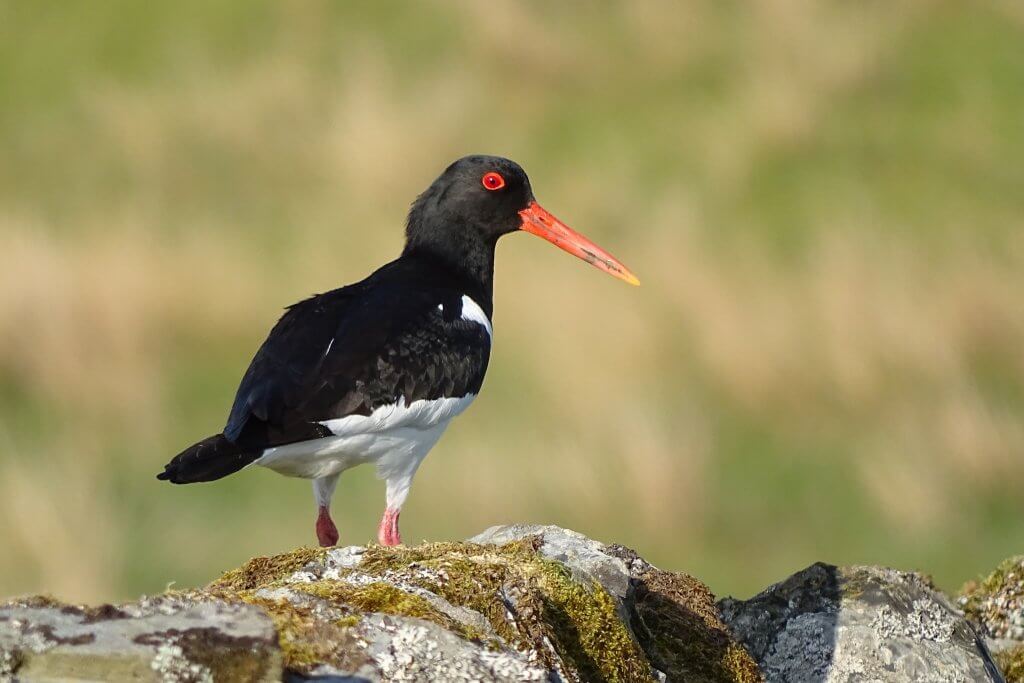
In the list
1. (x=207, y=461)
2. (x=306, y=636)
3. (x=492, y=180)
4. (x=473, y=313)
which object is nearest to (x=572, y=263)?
(x=492, y=180)

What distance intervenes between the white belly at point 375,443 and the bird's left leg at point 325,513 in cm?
27

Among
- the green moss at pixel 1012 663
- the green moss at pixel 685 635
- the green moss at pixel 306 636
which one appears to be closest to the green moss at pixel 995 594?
the green moss at pixel 1012 663

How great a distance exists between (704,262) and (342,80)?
7022mm

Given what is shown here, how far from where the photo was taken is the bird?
666 cm

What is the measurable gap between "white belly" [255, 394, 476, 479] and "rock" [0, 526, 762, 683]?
1468 mm

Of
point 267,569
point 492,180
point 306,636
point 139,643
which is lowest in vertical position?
point 139,643

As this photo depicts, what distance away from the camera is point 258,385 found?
693cm

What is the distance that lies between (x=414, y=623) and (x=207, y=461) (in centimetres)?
257

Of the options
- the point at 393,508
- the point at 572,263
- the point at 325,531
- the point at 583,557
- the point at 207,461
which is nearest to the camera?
the point at 583,557

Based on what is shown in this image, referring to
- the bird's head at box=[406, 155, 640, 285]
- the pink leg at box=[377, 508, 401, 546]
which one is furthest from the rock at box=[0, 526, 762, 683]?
the bird's head at box=[406, 155, 640, 285]

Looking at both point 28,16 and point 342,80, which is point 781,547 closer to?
point 342,80

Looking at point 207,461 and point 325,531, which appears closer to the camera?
point 207,461

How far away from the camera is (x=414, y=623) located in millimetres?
3918

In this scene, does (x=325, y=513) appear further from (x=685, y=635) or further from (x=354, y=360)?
(x=685, y=635)
